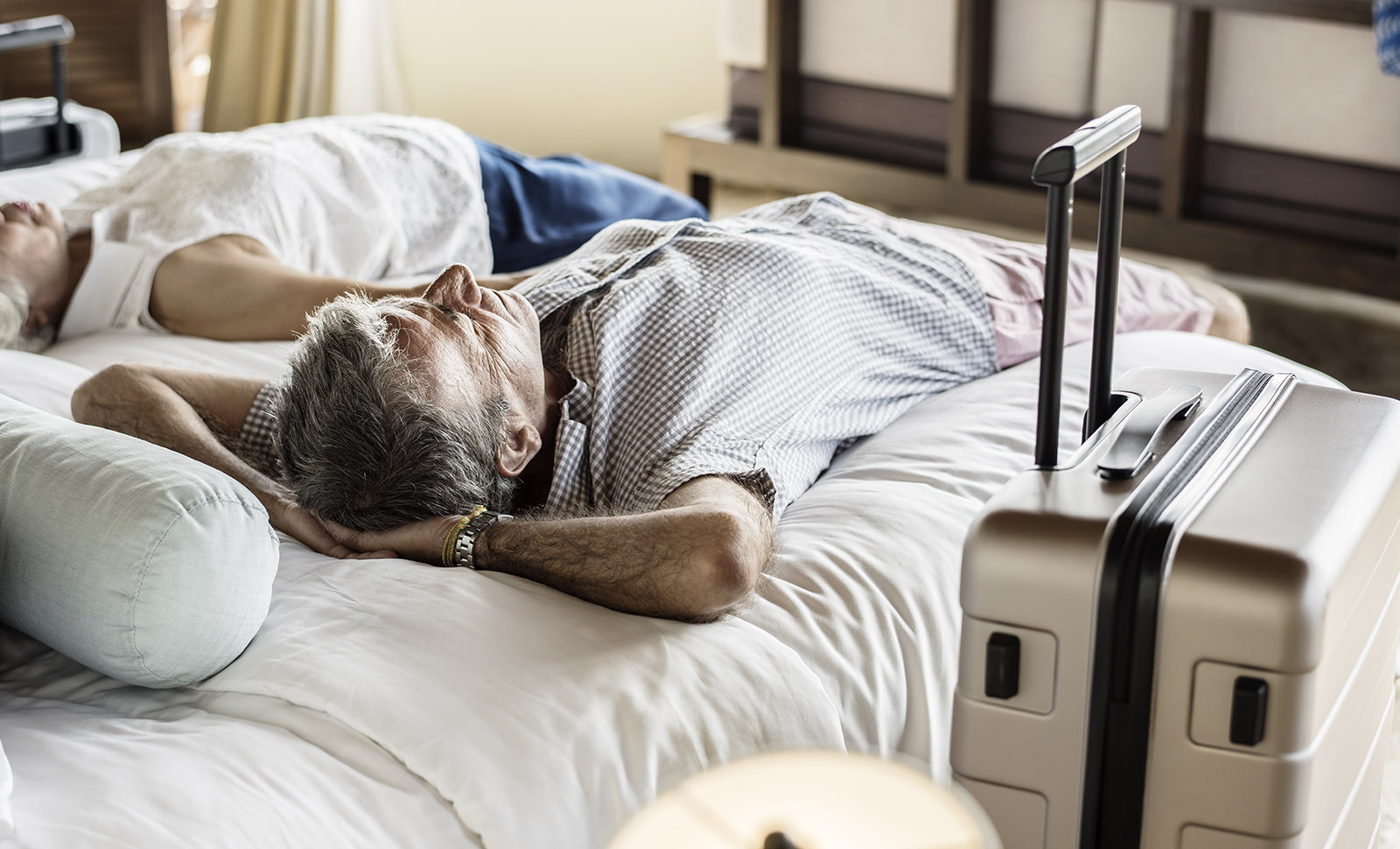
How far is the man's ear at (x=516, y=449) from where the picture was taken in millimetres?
1229

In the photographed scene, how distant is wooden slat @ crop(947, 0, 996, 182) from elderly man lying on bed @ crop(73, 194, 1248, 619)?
3.49 ft

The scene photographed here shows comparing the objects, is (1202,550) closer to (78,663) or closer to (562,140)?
(78,663)

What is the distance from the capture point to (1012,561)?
83cm

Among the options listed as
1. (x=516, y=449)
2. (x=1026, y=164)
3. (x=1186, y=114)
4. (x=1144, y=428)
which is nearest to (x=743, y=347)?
(x=516, y=449)

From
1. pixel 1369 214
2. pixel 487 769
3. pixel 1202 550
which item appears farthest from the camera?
pixel 1369 214

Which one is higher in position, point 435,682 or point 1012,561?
point 1012,561

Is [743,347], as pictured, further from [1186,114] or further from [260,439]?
[1186,114]

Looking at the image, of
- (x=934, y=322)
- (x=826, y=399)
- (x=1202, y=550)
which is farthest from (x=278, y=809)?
(x=934, y=322)

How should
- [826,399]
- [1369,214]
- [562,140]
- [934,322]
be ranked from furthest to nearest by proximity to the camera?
[562,140] → [1369,214] → [934,322] → [826,399]

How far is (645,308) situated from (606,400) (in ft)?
0.41

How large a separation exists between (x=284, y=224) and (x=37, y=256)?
0.32m

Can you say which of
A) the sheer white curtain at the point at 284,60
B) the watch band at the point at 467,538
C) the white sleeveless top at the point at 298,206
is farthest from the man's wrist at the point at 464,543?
the sheer white curtain at the point at 284,60

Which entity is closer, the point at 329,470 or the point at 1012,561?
the point at 1012,561

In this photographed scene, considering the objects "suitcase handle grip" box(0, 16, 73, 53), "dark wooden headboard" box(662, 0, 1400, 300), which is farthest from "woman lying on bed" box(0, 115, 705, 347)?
"dark wooden headboard" box(662, 0, 1400, 300)
